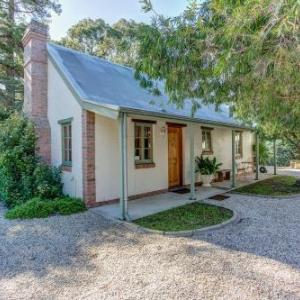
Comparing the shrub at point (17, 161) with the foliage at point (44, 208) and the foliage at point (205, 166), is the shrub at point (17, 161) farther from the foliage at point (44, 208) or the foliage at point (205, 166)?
the foliage at point (205, 166)

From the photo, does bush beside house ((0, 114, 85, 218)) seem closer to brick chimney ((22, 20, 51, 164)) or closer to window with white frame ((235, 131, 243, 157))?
brick chimney ((22, 20, 51, 164))

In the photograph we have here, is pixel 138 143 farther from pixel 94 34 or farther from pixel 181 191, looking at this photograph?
pixel 94 34

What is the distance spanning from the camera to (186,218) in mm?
6590

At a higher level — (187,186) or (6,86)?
(6,86)

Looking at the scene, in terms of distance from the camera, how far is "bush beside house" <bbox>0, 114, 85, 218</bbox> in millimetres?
8039

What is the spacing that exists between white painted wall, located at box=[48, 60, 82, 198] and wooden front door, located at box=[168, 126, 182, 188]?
3.85 metres

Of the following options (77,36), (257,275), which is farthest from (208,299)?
(77,36)

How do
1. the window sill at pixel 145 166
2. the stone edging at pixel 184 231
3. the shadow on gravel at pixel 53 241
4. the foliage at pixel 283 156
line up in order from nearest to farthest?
the shadow on gravel at pixel 53 241 → the stone edging at pixel 184 231 → the window sill at pixel 145 166 → the foliage at pixel 283 156

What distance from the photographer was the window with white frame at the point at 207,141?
12195 mm

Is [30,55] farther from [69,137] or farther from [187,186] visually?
[187,186]

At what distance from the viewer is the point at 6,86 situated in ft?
55.0

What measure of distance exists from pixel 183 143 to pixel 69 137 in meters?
4.69

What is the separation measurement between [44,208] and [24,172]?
202 centimetres

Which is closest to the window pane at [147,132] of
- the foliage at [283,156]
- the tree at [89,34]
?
the foliage at [283,156]
